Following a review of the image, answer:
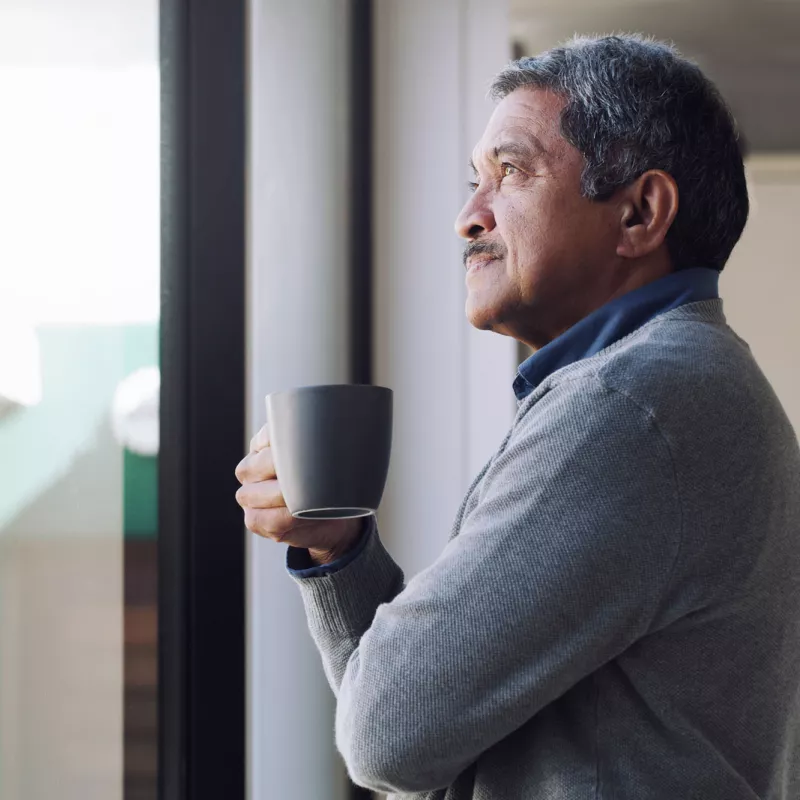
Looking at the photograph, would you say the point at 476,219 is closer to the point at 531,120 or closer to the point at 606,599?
the point at 531,120

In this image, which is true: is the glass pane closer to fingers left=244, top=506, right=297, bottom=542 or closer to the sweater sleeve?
fingers left=244, top=506, right=297, bottom=542

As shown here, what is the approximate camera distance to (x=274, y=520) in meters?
0.88

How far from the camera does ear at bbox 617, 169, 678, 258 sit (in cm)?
95

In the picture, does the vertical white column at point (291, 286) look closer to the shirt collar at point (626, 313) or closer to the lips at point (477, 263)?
the lips at point (477, 263)

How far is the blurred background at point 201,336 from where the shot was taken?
1.14 metres

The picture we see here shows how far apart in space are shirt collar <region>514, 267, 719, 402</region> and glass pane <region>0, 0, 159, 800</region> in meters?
0.54

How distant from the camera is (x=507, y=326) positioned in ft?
3.37

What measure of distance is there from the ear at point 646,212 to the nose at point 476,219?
133mm

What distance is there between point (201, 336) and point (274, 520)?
20.7 inches

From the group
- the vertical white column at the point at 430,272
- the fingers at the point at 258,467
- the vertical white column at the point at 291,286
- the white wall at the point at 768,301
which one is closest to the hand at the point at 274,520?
the fingers at the point at 258,467

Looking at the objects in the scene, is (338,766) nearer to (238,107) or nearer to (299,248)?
(299,248)

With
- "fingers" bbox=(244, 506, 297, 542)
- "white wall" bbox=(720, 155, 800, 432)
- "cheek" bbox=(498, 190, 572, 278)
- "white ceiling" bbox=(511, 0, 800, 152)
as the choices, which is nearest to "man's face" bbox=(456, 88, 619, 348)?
"cheek" bbox=(498, 190, 572, 278)

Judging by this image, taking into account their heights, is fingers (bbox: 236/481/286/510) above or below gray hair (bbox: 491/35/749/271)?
below

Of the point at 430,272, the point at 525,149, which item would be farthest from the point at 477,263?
the point at 430,272
